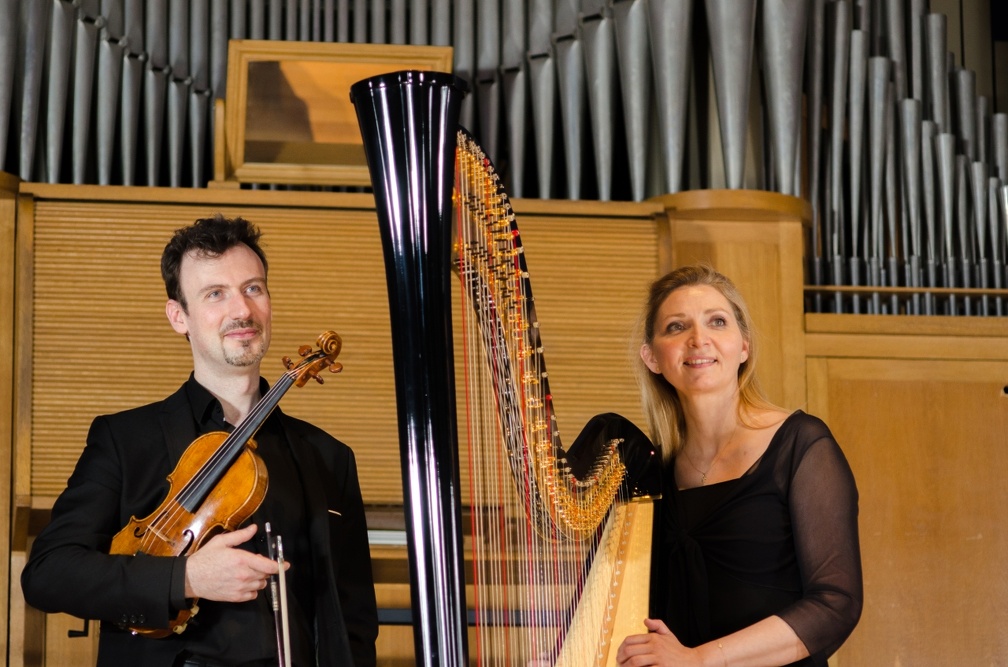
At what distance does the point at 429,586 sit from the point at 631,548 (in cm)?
124

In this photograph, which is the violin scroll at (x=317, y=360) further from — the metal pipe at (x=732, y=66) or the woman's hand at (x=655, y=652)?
the metal pipe at (x=732, y=66)

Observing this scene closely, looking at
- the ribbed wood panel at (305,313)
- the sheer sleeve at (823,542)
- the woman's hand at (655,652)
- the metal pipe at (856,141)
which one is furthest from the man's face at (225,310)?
the metal pipe at (856,141)

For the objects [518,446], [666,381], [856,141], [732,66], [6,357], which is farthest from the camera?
[856,141]

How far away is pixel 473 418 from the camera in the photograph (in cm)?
275

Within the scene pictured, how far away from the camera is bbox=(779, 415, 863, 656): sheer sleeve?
→ 2.69m

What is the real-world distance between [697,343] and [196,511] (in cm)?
123

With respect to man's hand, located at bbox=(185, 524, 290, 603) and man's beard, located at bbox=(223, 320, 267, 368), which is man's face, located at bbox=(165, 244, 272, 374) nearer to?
man's beard, located at bbox=(223, 320, 267, 368)

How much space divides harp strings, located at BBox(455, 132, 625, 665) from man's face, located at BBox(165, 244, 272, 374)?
49 centimetres

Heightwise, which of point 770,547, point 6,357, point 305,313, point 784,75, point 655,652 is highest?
point 784,75

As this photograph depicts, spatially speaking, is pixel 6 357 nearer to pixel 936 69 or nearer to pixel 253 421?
pixel 253 421

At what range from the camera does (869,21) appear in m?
5.21

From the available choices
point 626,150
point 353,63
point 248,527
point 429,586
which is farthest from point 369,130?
point 626,150

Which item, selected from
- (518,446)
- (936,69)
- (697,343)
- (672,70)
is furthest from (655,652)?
(936,69)

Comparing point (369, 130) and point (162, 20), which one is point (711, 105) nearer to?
point (162, 20)
